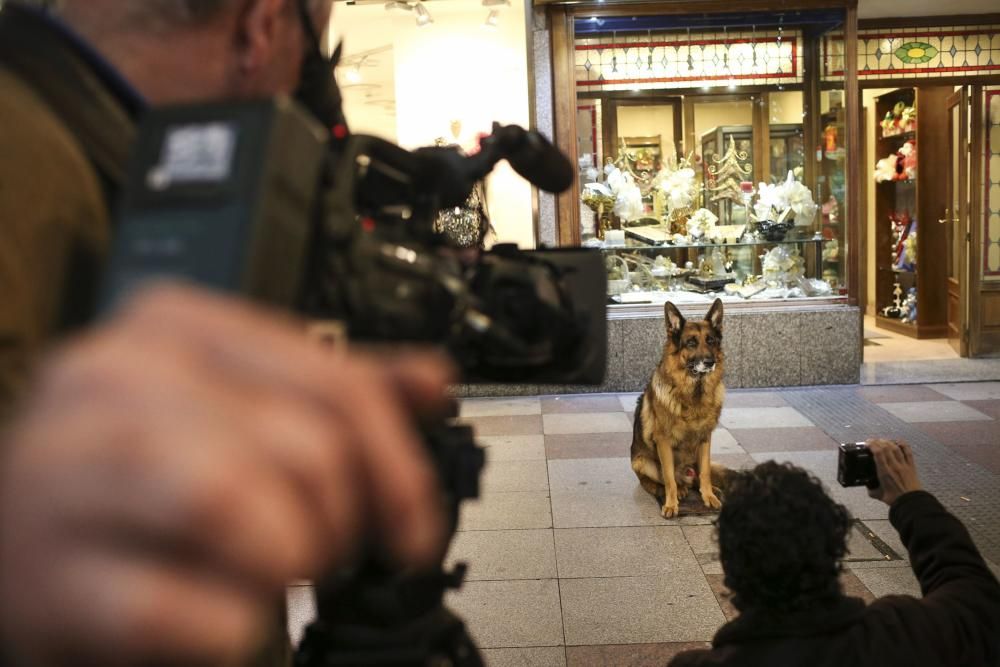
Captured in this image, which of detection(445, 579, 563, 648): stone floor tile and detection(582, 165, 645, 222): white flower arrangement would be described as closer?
detection(445, 579, 563, 648): stone floor tile

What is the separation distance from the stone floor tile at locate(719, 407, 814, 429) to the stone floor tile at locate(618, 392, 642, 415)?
777 millimetres

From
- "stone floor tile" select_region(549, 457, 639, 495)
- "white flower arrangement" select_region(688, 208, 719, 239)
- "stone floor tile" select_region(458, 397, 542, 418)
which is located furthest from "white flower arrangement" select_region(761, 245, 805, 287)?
"stone floor tile" select_region(549, 457, 639, 495)

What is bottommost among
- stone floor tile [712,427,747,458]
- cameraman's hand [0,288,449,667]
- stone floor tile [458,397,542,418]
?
stone floor tile [712,427,747,458]

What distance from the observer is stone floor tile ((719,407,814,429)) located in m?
7.05

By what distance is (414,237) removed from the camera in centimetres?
93

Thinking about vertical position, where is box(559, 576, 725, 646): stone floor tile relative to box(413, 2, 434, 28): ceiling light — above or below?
below

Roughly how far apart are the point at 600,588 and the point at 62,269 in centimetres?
377

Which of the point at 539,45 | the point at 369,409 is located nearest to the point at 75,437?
the point at 369,409

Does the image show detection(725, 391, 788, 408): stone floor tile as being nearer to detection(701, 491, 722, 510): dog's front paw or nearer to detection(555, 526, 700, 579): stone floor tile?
detection(701, 491, 722, 510): dog's front paw

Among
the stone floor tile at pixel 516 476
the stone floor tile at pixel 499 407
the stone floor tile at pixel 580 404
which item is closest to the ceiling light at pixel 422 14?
the stone floor tile at pixel 499 407

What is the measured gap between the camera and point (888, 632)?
79.4 inches

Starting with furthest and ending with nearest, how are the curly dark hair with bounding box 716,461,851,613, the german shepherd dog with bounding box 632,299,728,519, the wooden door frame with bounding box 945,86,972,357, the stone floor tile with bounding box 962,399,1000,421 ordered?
the wooden door frame with bounding box 945,86,972,357, the stone floor tile with bounding box 962,399,1000,421, the german shepherd dog with bounding box 632,299,728,519, the curly dark hair with bounding box 716,461,851,613

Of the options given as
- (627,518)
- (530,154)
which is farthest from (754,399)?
(530,154)

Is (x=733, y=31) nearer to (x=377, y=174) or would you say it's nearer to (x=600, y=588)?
(x=600, y=588)
